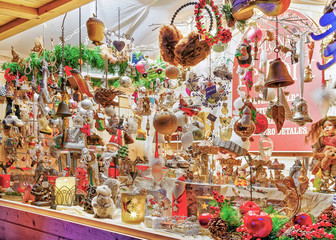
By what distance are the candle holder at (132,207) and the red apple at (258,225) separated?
73 centimetres

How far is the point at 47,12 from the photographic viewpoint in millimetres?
2016

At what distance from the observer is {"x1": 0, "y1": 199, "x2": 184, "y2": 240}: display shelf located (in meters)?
1.68

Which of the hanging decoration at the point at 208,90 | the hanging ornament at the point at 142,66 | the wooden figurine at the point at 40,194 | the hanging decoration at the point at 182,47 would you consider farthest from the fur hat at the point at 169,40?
the wooden figurine at the point at 40,194

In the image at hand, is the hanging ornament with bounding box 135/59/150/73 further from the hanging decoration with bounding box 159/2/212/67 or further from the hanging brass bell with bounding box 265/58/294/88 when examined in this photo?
the hanging brass bell with bounding box 265/58/294/88

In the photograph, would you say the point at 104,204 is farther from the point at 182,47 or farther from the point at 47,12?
the point at 47,12

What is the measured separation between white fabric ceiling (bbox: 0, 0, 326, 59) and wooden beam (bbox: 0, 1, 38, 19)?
100 centimetres

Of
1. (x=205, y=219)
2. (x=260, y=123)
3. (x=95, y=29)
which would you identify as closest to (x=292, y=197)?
(x=205, y=219)

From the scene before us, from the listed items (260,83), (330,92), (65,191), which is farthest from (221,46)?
(65,191)

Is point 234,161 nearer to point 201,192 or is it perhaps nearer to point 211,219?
point 201,192

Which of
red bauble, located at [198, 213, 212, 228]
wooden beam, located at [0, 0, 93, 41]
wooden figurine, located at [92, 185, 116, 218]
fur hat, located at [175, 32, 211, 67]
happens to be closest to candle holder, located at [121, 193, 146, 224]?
wooden figurine, located at [92, 185, 116, 218]

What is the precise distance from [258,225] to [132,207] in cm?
78

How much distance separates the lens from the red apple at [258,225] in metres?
1.21

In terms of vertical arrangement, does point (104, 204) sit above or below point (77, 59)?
below

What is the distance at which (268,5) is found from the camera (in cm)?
113
